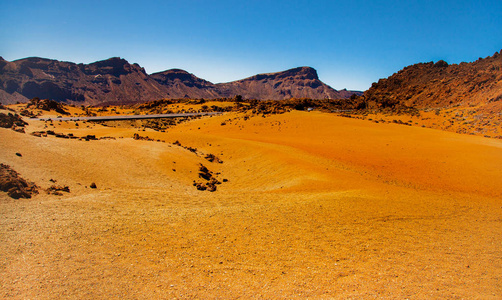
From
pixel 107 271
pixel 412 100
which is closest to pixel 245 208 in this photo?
pixel 107 271

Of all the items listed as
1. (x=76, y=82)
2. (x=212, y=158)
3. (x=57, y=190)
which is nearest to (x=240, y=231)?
(x=57, y=190)

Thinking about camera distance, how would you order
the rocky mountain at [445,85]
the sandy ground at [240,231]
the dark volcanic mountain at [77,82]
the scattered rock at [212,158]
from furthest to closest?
the dark volcanic mountain at [77,82], the rocky mountain at [445,85], the scattered rock at [212,158], the sandy ground at [240,231]

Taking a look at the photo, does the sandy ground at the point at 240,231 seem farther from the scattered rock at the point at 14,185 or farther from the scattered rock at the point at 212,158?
the scattered rock at the point at 212,158

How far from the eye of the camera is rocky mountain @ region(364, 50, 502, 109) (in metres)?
47.8

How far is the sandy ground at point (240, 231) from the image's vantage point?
→ 14.5ft

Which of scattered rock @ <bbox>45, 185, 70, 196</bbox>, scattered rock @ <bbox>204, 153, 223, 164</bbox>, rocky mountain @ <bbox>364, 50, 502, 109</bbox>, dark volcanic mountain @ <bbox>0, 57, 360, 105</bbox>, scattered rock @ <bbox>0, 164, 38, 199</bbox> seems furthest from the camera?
dark volcanic mountain @ <bbox>0, 57, 360, 105</bbox>

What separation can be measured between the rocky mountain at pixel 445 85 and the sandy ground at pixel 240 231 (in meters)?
42.6

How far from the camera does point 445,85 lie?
6216 centimetres

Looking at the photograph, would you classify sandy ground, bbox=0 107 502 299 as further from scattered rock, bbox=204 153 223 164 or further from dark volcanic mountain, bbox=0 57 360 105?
dark volcanic mountain, bbox=0 57 360 105

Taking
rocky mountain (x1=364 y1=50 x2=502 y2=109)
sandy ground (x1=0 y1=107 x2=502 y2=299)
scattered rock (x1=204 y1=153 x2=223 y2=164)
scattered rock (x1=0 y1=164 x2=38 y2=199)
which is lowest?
scattered rock (x1=204 y1=153 x2=223 y2=164)

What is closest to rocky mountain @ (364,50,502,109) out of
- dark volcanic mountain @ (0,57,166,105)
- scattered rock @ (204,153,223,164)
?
scattered rock @ (204,153,223,164)

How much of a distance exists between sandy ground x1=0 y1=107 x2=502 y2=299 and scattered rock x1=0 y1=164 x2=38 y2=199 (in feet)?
0.87

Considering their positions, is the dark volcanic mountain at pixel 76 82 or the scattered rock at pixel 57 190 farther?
the dark volcanic mountain at pixel 76 82

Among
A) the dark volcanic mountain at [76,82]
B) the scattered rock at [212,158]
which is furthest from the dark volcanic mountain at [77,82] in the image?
the scattered rock at [212,158]
